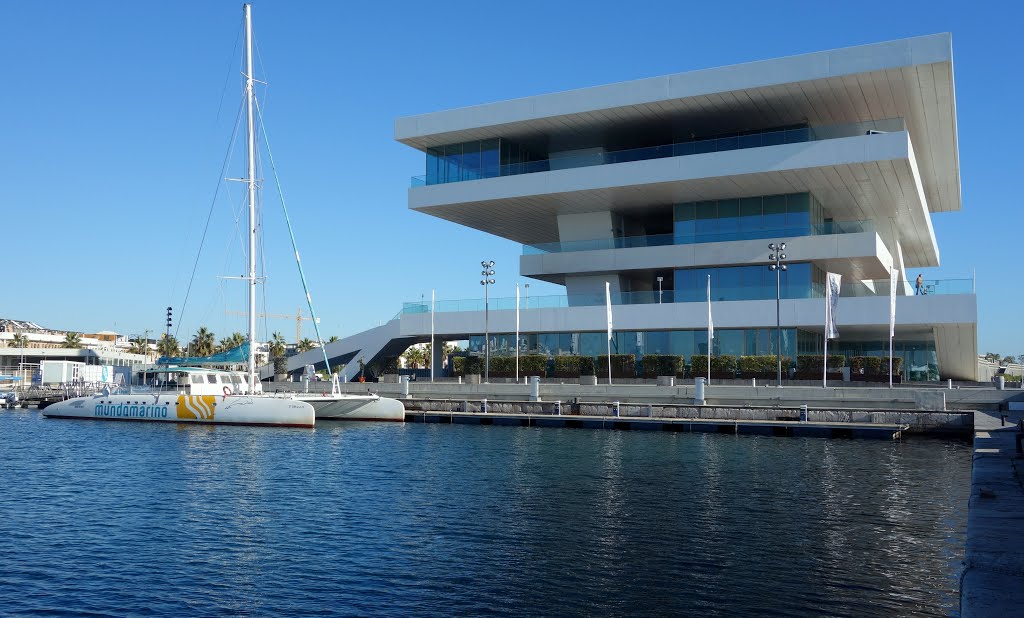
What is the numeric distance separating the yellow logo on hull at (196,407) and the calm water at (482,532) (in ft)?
34.3

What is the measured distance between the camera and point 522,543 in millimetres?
14367

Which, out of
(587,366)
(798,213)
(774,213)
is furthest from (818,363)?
(587,366)

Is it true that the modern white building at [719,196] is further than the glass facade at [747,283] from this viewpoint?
No

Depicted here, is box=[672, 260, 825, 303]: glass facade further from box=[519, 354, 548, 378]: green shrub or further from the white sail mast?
the white sail mast

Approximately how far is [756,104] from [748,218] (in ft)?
21.8

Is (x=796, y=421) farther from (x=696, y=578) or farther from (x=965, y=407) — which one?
(x=696, y=578)

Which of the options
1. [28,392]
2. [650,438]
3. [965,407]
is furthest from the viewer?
[28,392]

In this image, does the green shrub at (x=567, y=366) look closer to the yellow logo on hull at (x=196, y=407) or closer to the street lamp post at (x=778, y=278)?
the street lamp post at (x=778, y=278)

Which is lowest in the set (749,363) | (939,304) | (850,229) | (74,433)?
(74,433)

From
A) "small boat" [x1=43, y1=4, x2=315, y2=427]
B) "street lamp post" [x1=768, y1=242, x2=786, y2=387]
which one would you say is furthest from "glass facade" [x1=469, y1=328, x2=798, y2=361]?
"small boat" [x1=43, y1=4, x2=315, y2=427]

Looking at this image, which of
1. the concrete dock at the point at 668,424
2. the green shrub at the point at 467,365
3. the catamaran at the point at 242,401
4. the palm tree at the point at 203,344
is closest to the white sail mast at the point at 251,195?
the catamaran at the point at 242,401

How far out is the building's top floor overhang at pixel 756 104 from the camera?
39031 mm

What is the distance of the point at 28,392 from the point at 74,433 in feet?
88.9

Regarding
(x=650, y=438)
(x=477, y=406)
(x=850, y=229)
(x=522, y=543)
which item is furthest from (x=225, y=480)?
(x=850, y=229)
